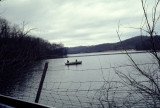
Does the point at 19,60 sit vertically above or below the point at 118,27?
below

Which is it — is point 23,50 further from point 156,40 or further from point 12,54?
point 156,40

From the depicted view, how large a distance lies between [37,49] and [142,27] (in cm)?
476

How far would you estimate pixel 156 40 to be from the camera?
230cm

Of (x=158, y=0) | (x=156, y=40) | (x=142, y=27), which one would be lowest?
(x=156, y=40)

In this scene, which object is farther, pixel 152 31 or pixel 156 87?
pixel 156 87

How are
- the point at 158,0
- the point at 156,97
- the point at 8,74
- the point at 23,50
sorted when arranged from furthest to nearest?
the point at 23,50 < the point at 8,74 < the point at 156,97 < the point at 158,0

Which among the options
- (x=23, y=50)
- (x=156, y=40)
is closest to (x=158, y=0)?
(x=156, y=40)

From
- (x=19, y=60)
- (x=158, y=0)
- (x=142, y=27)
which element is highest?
(x=158, y=0)

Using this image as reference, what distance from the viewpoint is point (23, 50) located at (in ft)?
21.2

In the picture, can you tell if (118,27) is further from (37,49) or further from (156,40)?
(37,49)

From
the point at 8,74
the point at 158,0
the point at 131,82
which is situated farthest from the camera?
the point at 8,74

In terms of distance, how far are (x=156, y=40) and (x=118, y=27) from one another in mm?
589

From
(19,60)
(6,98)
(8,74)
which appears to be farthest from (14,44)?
(6,98)

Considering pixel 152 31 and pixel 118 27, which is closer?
pixel 152 31
